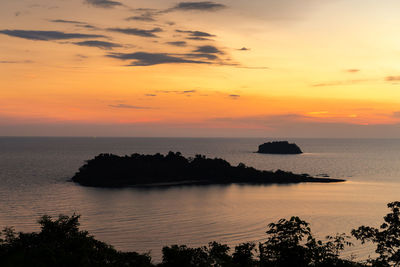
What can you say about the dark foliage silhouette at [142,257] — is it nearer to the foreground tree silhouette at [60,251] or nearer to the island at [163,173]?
the foreground tree silhouette at [60,251]

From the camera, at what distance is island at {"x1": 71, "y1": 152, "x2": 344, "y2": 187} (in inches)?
4813

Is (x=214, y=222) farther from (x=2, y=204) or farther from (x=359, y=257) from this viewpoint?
(x=2, y=204)

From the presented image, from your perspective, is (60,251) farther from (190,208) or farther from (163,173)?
(163,173)

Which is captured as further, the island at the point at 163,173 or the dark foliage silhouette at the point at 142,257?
the island at the point at 163,173

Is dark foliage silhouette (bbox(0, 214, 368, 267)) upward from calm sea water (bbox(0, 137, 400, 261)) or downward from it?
upward

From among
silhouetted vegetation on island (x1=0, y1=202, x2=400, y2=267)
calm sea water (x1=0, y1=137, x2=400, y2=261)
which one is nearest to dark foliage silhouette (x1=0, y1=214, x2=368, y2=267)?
silhouetted vegetation on island (x1=0, y1=202, x2=400, y2=267)

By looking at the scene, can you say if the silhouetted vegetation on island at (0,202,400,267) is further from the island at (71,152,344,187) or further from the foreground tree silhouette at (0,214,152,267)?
the island at (71,152,344,187)

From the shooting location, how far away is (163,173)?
13112 cm

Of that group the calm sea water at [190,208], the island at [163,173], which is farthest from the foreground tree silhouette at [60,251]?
the island at [163,173]

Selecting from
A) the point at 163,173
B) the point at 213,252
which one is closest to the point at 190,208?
the point at 163,173

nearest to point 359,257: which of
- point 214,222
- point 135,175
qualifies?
point 214,222

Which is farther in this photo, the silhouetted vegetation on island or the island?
the island

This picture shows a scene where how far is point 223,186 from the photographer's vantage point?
123312mm

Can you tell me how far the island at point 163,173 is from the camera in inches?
4813
